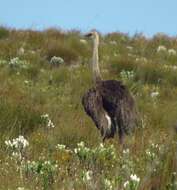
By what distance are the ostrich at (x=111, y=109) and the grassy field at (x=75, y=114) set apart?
16cm

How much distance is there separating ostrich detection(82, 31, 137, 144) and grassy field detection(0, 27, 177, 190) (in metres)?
Result: 0.16

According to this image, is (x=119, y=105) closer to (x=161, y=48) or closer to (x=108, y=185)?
(x=108, y=185)

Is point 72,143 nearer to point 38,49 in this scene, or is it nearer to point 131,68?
point 131,68

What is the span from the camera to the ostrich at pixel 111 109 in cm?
962

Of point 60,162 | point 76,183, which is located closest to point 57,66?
point 60,162

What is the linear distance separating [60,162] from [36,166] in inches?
25.6

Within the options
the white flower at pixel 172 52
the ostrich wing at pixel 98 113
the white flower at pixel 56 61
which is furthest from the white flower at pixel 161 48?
the ostrich wing at pixel 98 113

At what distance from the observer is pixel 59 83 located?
45.9ft

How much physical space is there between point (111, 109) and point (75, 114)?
4.77 ft

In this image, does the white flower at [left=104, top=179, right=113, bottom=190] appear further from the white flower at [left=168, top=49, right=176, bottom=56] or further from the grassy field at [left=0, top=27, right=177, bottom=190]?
the white flower at [left=168, top=49, right=176, bottom=56]

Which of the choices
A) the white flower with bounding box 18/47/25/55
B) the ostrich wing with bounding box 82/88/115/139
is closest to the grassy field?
the white flower with bounding box 18/47/25/55

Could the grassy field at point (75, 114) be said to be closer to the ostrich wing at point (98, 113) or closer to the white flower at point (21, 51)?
the white flower at point (21, 51)

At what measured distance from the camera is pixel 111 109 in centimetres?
990

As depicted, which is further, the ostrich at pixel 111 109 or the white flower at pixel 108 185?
the ostrich at pixel 111 109
